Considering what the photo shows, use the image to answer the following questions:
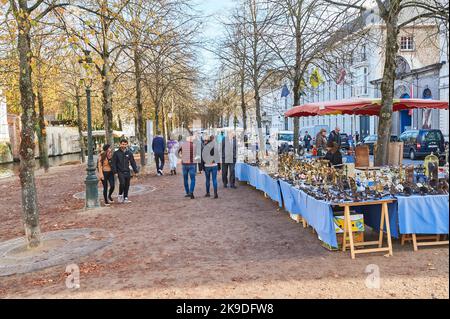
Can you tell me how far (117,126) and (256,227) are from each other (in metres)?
55.8

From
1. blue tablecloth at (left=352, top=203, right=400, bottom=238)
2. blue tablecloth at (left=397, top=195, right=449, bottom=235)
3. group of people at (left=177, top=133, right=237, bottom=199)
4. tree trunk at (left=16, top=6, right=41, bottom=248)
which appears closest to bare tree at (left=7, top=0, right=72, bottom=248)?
tree trunk at (left=16, top=6, right=41, bottom=248)

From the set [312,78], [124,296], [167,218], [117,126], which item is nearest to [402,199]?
[124,296]

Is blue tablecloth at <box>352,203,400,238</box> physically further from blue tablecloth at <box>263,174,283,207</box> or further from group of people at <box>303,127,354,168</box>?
group of people at <box>303,127,354,168</box>

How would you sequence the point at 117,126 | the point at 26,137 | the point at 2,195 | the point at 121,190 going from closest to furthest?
the point at 26,137 < the point at 121,190 < the point at 2,195 < the point at 117,126

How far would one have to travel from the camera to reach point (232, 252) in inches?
259

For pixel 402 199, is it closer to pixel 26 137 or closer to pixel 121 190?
pixel 26 137

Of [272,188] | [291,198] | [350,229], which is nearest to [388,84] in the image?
[272,188]

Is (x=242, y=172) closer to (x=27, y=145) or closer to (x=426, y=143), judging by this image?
(x=27, y=145)

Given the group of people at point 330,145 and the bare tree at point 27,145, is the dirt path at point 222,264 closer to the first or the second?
the bare tree at point 27,145

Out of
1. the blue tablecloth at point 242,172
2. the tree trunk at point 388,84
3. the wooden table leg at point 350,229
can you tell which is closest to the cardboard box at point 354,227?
the wooden table leg at point 350,229

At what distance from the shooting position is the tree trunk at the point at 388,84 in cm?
925

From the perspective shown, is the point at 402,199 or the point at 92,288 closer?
the point at 92,288

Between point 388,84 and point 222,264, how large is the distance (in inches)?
247

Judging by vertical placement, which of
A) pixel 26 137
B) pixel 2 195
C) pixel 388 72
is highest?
pixel 388 72
